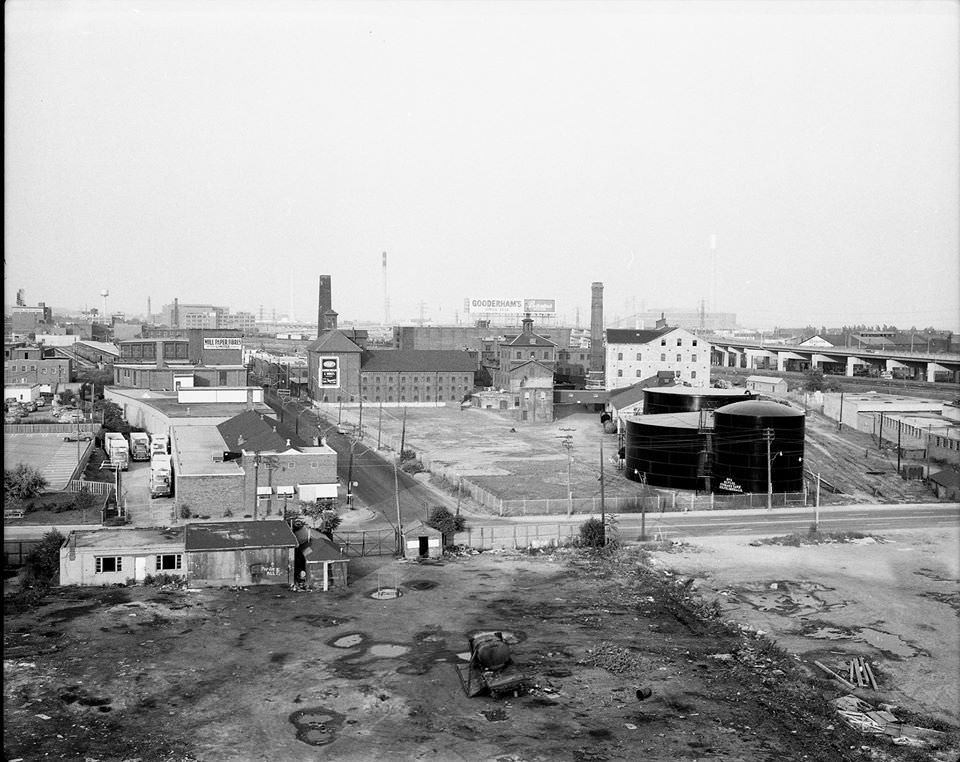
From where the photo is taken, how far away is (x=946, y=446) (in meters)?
47.4

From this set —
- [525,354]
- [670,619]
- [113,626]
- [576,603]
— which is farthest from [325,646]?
[525,354]

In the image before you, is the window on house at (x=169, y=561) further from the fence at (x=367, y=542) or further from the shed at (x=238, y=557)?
the fence at (x=367, y=542)

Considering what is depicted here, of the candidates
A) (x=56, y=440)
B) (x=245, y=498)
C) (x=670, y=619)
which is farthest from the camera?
(x=56, y=440)

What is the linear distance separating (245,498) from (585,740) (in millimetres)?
22900

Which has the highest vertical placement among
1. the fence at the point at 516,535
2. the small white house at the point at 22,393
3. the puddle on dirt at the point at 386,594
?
the small white house at the point at 22,393

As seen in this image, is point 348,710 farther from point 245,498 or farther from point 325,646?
point 245,498

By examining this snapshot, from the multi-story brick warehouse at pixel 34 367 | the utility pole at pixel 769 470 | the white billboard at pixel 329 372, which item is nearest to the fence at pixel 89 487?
the utility pole at pixel 769 470

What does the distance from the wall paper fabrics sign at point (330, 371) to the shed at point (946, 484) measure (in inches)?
Result: 1944

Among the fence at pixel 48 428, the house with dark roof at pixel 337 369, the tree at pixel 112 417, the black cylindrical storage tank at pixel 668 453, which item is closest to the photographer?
the black cylindrical storage tank at pixel 668 453

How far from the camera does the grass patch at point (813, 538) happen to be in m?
32.3

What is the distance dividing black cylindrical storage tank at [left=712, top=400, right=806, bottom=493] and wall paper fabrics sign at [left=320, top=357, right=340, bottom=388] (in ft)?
142

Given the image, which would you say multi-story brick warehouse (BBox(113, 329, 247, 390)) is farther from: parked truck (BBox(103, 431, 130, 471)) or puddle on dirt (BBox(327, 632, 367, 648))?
puddle on dirt (BBox(327, 632, 367, 648))

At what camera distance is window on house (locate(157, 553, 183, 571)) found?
2641cm

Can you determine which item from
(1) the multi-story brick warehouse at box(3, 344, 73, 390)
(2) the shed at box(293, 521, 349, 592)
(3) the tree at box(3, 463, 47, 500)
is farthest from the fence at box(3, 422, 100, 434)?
(2) the shed at box(293, 521, 349, 592)
